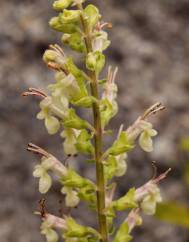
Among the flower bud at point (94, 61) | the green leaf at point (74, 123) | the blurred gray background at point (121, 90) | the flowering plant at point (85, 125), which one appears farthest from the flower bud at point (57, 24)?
the blurred gray background at point (121, 90)

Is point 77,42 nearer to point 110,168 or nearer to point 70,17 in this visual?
point 70,17

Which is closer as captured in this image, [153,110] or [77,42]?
[77,42]

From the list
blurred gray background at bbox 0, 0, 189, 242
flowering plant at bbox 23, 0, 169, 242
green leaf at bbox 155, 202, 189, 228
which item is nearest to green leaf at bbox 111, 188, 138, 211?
flowering plant at bbox 23, 0, 169, 242

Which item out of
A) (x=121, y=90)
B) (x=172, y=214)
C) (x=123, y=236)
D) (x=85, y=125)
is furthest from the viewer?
(x=121, y=90)

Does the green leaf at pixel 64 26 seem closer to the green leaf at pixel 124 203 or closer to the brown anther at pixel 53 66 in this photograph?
the brown anther at pixel 53 66

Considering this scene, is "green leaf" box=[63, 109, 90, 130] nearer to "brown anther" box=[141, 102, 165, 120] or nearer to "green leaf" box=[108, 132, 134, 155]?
"green leaf" box=[108, 132, 134, 155]

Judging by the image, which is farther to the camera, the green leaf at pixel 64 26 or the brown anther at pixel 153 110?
the brown anther at pixel 153 110

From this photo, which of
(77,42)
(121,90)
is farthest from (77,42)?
(121,90)
